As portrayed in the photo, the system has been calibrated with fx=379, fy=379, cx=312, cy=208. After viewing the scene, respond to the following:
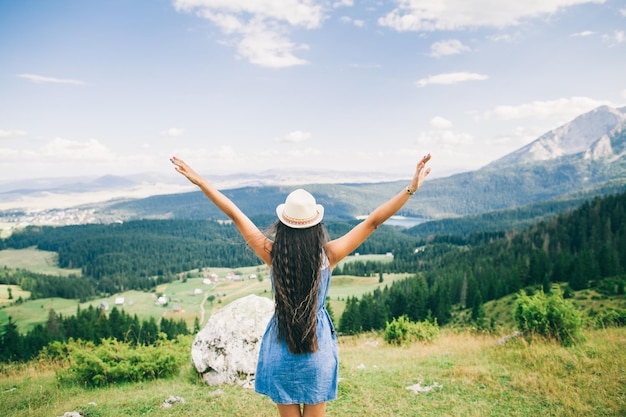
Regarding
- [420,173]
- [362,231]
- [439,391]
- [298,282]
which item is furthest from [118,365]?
[420,173]

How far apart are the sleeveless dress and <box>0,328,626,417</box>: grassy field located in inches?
183

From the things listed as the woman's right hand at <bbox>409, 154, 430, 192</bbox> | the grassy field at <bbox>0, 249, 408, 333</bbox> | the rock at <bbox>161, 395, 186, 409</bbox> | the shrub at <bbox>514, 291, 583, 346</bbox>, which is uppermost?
the woman's right hand at <bbox>409, 154, 430, 192</bbox>

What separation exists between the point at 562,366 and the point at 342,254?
8.61 metres

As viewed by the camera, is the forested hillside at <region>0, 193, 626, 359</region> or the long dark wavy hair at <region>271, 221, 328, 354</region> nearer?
the long dark wavy hair at <region>271, 221, 328, 354</region>

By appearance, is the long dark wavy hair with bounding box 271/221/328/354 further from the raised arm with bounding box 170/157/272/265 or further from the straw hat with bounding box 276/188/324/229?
the raised arm with bounding box 170/157/272/265

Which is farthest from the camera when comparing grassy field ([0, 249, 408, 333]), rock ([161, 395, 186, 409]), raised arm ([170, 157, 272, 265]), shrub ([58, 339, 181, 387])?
grassy field ([0, 249, 408, 333])

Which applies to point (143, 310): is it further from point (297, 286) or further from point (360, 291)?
point (297, 286)

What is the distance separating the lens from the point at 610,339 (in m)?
11.6

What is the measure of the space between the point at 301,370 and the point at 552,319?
37.7 feet

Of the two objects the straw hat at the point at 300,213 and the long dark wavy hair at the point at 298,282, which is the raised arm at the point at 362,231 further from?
the straw hat at the point at 300,213

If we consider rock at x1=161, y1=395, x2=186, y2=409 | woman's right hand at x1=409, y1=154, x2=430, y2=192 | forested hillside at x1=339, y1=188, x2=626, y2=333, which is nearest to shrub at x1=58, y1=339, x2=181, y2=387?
rock at x1=161, y1=395, x2=186, y2=409

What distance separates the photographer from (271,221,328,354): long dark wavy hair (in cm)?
398

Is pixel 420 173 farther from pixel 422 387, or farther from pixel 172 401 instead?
pixel 172 401

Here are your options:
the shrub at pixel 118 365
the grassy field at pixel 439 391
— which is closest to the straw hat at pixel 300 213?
the grassy field at pixel 439 391
